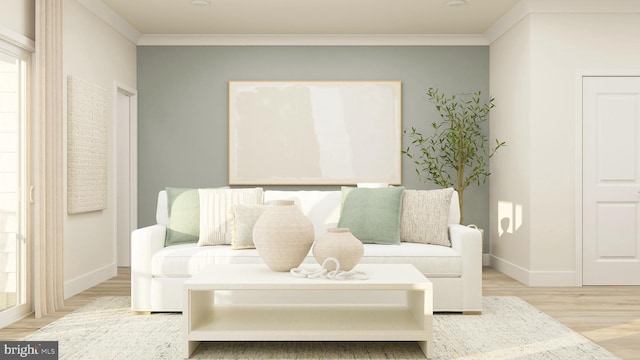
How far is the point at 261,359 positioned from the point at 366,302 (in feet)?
3.34

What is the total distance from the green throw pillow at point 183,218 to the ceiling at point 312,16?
77.9 inches

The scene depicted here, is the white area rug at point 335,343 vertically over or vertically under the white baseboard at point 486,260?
under

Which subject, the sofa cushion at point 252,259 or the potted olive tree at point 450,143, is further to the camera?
the potted olive tree at point 450,143

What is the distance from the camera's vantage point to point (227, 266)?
3.62m

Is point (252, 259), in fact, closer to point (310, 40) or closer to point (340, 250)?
point (340, 250)

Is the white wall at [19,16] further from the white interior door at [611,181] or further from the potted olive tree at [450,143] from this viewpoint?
the white interior door at [611,181]

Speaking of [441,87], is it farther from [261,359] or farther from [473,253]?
[261,359]

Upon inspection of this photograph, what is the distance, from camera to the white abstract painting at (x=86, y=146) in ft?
16.0

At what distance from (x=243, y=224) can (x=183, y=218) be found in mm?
537

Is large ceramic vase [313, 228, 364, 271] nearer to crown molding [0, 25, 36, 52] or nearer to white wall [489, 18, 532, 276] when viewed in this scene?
crown molding [0, 25, 36, 52]

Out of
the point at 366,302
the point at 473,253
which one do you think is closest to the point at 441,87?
Answer: the point at 473,253

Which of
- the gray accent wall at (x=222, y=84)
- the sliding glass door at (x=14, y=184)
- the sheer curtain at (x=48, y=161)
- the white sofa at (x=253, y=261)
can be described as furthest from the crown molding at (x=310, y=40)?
the white sofa at (x=253, y=261)

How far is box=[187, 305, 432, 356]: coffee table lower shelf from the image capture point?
309cm

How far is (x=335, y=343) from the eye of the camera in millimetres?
3426
